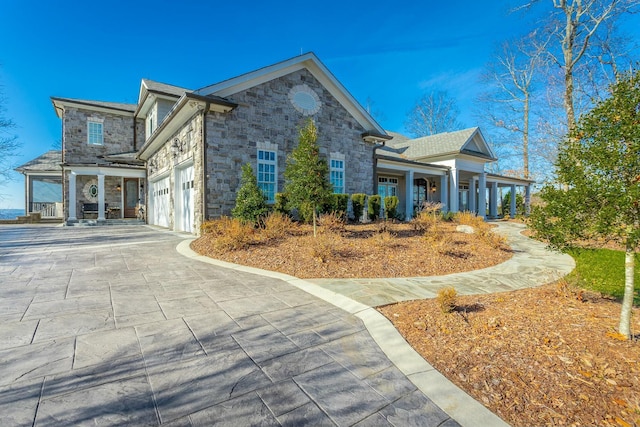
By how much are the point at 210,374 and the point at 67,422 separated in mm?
790

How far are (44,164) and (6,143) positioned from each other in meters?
4.36

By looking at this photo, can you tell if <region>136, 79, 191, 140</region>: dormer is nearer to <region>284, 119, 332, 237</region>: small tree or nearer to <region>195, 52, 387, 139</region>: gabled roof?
<region>195, 52, 387, 139</region>: gabled roof

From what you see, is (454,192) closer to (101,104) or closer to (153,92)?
(153,92)

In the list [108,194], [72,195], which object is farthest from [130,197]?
[72,195]

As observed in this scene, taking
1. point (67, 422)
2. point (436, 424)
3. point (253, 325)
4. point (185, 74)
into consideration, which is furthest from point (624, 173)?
point (185, 74)

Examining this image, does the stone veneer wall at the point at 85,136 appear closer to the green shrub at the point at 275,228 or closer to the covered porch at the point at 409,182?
the green shrub at the point at 275,228

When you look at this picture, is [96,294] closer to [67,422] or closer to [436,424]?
[67,422]

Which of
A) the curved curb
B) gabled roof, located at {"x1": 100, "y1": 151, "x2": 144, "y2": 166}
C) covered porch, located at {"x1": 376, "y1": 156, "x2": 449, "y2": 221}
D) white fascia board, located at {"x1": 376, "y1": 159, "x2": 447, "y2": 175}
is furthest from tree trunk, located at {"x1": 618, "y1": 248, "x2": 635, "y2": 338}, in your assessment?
gabled roof, located at {"x1": 100, "y1": 151, "x2": 144, "y2": 166}

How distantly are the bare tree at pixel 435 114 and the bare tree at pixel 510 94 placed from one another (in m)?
8.09

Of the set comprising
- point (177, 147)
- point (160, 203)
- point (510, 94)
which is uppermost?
point (510, 94)

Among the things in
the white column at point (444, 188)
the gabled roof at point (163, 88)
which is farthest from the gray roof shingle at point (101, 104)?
the white column at point (444, 188)

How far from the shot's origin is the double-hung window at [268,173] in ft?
33.2

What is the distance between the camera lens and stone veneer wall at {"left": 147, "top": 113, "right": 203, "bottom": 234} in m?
9.19

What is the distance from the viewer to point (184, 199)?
1109cm
